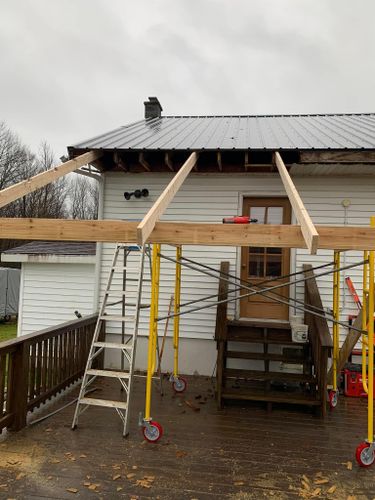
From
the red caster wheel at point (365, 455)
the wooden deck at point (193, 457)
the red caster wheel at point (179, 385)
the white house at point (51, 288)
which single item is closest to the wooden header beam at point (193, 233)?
the red caster wheel at point (365, 455)

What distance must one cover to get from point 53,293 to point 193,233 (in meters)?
6.18

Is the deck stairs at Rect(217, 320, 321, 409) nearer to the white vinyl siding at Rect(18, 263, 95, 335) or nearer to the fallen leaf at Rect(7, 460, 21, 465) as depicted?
the fallen leaf at Rect(7, 460, 21, 465)

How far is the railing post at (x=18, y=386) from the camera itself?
3796 mm

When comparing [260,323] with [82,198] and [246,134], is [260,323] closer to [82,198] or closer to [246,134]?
[246,134]

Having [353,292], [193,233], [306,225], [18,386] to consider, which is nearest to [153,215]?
[193,233]

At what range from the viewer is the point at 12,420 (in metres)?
3.79

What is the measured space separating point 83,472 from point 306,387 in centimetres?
341

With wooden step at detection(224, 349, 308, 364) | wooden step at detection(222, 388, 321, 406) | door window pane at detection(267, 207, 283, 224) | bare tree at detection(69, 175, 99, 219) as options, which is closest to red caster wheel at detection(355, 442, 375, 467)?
wooden step at detection(222, 388, 321, 406)

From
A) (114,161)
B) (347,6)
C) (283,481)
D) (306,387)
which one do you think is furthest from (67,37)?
(283,481)

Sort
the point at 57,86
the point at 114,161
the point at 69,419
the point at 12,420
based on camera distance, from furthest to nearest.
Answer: the point at 57,86
the point at 114,161
the point at 69,419
the point at 12,420

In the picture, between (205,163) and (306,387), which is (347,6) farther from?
(306,387)

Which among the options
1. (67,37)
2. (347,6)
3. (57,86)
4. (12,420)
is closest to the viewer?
(12,420)

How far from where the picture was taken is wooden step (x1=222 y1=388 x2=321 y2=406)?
442 centimetres

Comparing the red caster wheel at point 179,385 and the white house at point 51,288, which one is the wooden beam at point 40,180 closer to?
the white house at point 51,288
